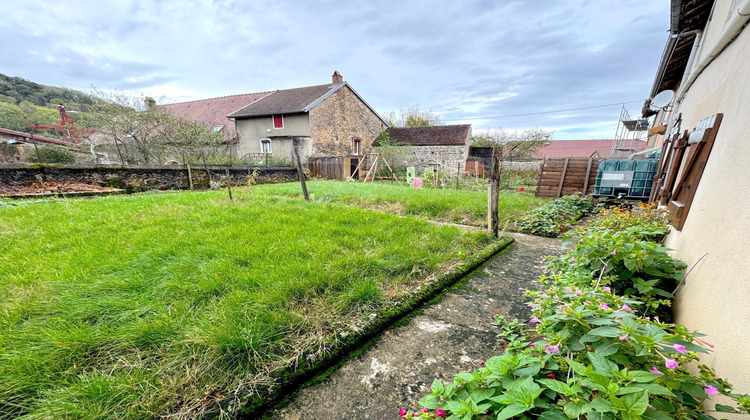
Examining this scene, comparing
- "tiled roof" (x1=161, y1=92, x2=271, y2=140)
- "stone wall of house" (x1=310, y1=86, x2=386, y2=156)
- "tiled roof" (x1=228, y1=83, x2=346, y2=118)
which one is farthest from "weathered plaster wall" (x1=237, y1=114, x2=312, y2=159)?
"tiled roof" (x1=161, y1=92, x2=271, y2=140)

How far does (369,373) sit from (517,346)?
827 mm

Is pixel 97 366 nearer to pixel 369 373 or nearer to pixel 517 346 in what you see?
pixel 369 373

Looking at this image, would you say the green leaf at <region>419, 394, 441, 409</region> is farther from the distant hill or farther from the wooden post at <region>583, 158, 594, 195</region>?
the distant hill

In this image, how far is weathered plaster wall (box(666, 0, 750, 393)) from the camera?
41.1 inches

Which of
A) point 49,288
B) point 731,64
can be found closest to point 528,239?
point 731,64

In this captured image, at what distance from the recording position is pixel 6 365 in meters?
1.19

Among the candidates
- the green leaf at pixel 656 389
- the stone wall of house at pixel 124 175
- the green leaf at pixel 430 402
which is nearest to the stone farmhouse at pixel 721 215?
the green leaf at pixel 656 389

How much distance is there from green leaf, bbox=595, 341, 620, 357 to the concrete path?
69 centimetres

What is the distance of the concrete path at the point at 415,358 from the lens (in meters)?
1.20

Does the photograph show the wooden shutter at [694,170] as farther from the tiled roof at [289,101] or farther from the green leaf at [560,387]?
the tiled roof at [289,101]

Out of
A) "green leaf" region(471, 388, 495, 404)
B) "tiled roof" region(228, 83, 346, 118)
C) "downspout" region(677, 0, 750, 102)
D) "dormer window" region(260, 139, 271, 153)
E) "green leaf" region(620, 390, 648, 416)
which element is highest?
"tiled roof" region(228, 83, 346, 118)

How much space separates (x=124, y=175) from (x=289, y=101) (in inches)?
440

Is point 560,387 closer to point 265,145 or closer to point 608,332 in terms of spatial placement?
point 608,332

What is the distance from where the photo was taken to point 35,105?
2566 cm
